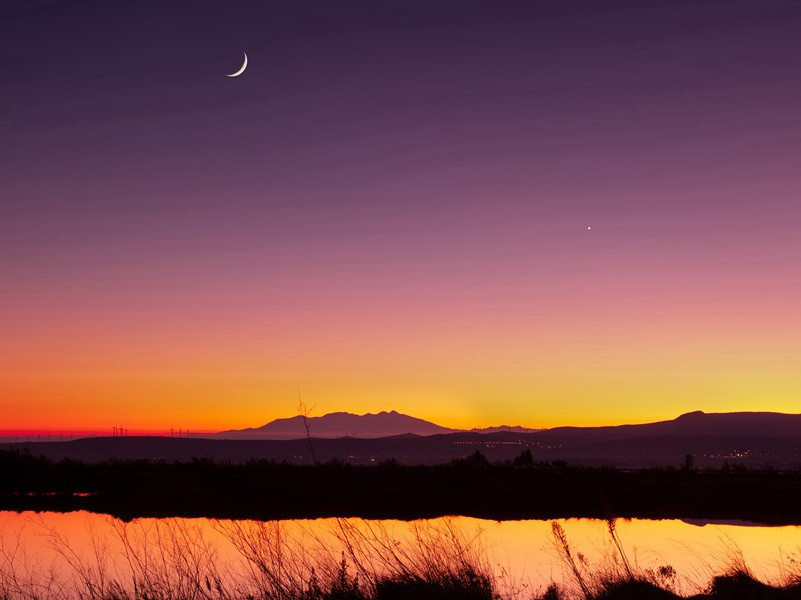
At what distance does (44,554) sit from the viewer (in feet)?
62.6

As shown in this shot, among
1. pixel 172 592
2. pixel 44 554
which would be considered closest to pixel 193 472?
pixel 44 554

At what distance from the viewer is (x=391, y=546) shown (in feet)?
37.3

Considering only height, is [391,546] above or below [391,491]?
above

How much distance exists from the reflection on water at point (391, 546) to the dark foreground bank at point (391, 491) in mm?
2787

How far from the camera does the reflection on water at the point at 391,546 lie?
1394cm

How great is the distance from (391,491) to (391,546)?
2368 cm

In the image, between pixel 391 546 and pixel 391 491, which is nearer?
pixel 391 546

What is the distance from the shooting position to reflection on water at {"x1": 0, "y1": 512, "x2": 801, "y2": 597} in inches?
549

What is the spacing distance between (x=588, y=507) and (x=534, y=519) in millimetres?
4267

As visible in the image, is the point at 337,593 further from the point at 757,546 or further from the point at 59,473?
the point at 59,473

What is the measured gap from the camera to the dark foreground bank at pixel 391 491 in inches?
1258

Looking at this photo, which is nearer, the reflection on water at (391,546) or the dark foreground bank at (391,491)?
the reflection on water at (391,546)

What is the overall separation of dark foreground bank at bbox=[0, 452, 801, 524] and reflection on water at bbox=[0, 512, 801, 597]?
9.14 ft

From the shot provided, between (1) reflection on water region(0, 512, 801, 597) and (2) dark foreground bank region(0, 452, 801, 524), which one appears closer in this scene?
(1) reflection on water region(0, 512, 801, 597)
